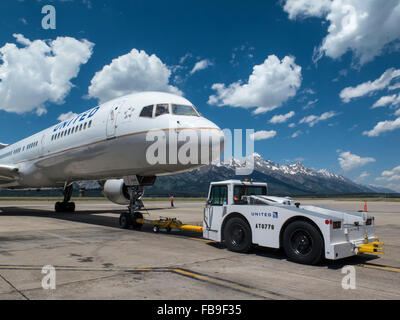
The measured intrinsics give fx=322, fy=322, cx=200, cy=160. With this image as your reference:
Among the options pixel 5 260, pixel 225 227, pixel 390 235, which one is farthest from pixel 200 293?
pixel 390 235

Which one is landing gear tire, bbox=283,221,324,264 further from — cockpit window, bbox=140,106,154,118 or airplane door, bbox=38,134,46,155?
airplane door, bbox=38,134,46,155

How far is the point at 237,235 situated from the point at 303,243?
1.98 metres

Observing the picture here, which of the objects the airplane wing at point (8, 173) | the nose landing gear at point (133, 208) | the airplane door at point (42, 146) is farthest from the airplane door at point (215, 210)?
the airplane wing at point (8, 173)

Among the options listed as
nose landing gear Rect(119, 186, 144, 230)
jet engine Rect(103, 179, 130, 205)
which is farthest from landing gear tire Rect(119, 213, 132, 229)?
jet engine Rect(103, 179, 130, 205)

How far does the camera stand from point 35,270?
6.49 metres

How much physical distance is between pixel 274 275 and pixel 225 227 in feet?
9.66

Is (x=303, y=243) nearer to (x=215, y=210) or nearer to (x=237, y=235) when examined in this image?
(x=237, y=235)

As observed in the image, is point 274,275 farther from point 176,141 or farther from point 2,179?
point 2,179

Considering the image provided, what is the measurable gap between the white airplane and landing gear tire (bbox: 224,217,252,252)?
2.95 m

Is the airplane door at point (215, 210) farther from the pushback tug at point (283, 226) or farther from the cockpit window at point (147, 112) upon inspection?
the cockpit window at point (147, 112)

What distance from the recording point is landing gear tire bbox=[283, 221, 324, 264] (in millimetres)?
7070

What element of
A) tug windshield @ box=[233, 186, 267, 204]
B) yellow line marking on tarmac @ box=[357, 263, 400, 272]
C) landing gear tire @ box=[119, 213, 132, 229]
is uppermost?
tug windshield @ box=[233, 186, 267, 204]

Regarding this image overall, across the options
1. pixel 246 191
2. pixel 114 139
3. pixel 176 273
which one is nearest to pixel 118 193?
pixel 114 139

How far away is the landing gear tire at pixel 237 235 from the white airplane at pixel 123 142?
2949mm
